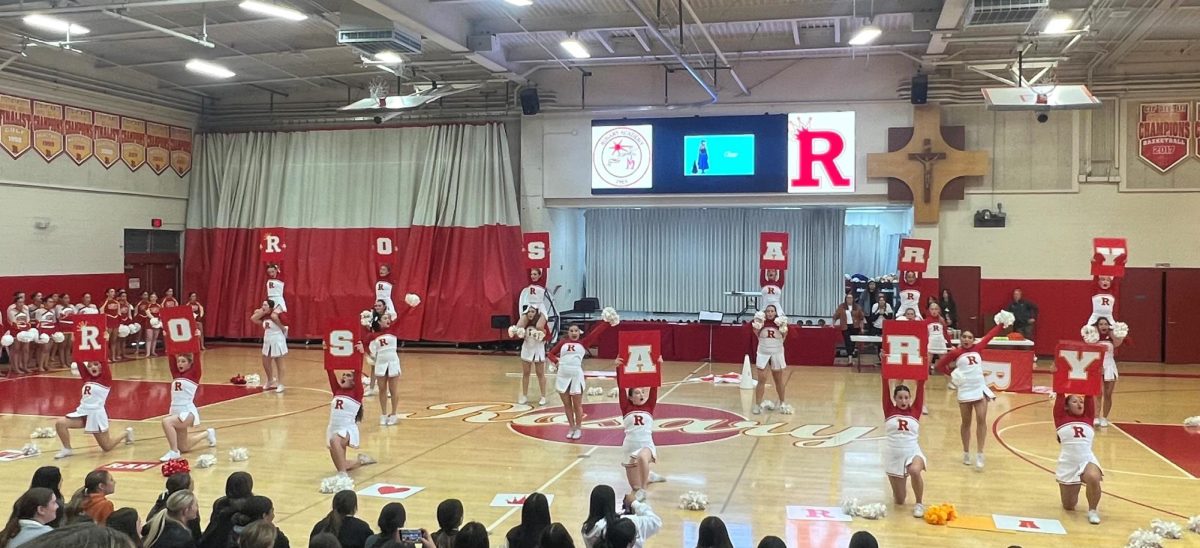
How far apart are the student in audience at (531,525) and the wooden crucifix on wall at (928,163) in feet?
49.2

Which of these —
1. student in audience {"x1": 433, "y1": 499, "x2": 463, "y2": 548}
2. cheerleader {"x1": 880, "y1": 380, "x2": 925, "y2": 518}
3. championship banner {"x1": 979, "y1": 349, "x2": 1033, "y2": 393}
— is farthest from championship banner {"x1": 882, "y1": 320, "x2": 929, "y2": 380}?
championship banner {"x1": 979, "y1": 349, "x2": 1033, "y2": 393}

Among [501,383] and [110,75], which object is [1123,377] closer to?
[501,383]

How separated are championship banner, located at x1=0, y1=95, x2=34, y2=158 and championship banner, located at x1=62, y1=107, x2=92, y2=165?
88 cm

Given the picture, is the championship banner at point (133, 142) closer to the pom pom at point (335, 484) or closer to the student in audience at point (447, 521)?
the pom pom at point (335, 484)

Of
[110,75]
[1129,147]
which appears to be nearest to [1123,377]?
[1129,147]

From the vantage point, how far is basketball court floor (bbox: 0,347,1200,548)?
7.47 m

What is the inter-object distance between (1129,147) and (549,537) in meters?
17.9

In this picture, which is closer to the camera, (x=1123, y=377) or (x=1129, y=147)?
(x=1123, y=377)

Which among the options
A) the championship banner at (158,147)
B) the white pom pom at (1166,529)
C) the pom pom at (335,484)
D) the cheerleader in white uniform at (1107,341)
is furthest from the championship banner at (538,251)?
the championship banner at (158,147)

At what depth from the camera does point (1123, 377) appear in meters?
16.1

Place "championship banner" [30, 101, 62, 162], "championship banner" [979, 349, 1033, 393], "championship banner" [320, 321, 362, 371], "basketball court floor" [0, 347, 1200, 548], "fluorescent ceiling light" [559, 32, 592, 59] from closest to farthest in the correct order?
"basketball court floor" [0, 347, 1200, 548] → "championship banner" [320, 321, 362, 371] → "championship banner" [979, 349, 1033, 393] → "fluorescent ceiling light" [559, 32, 592, 59] → "championship banner" [30, 101, 62, 162]

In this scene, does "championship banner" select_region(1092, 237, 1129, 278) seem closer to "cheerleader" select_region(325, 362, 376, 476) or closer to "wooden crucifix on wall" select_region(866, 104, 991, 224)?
"wooden crucifix on wall" select_region(866, 104, 991, 224)

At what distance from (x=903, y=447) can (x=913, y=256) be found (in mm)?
6463

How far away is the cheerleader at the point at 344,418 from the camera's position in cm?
877
